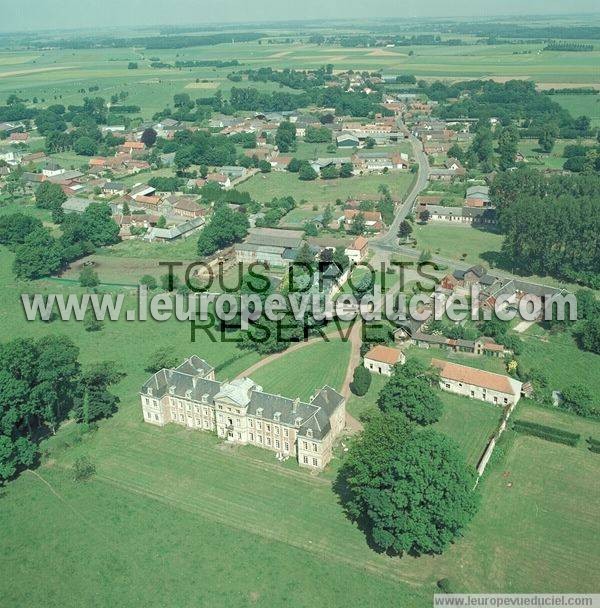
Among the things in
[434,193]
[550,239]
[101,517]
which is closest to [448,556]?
[101,517]

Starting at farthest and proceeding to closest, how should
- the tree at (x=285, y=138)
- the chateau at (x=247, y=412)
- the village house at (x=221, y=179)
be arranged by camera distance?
the tree at (x=285, y=138), the village house at (x=221, y=179), the chateau at (x=247, y=412)

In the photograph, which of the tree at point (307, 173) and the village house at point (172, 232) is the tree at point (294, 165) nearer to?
the tree at point (307, 173)

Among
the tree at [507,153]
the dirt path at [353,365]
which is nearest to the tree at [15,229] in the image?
the dirt path at [353,365]

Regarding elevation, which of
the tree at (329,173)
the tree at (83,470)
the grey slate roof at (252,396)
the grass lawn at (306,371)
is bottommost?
the tree at (329,173)

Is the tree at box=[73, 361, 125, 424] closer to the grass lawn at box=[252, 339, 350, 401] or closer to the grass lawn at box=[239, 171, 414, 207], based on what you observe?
the grass lawn at box=[252, 339, 350, 401]

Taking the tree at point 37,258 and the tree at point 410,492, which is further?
the tree at point 37,258

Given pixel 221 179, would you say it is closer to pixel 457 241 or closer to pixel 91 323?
pixel 457 241

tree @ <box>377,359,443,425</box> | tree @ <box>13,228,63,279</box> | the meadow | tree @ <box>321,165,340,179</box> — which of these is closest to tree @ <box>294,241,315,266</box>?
the meadow
